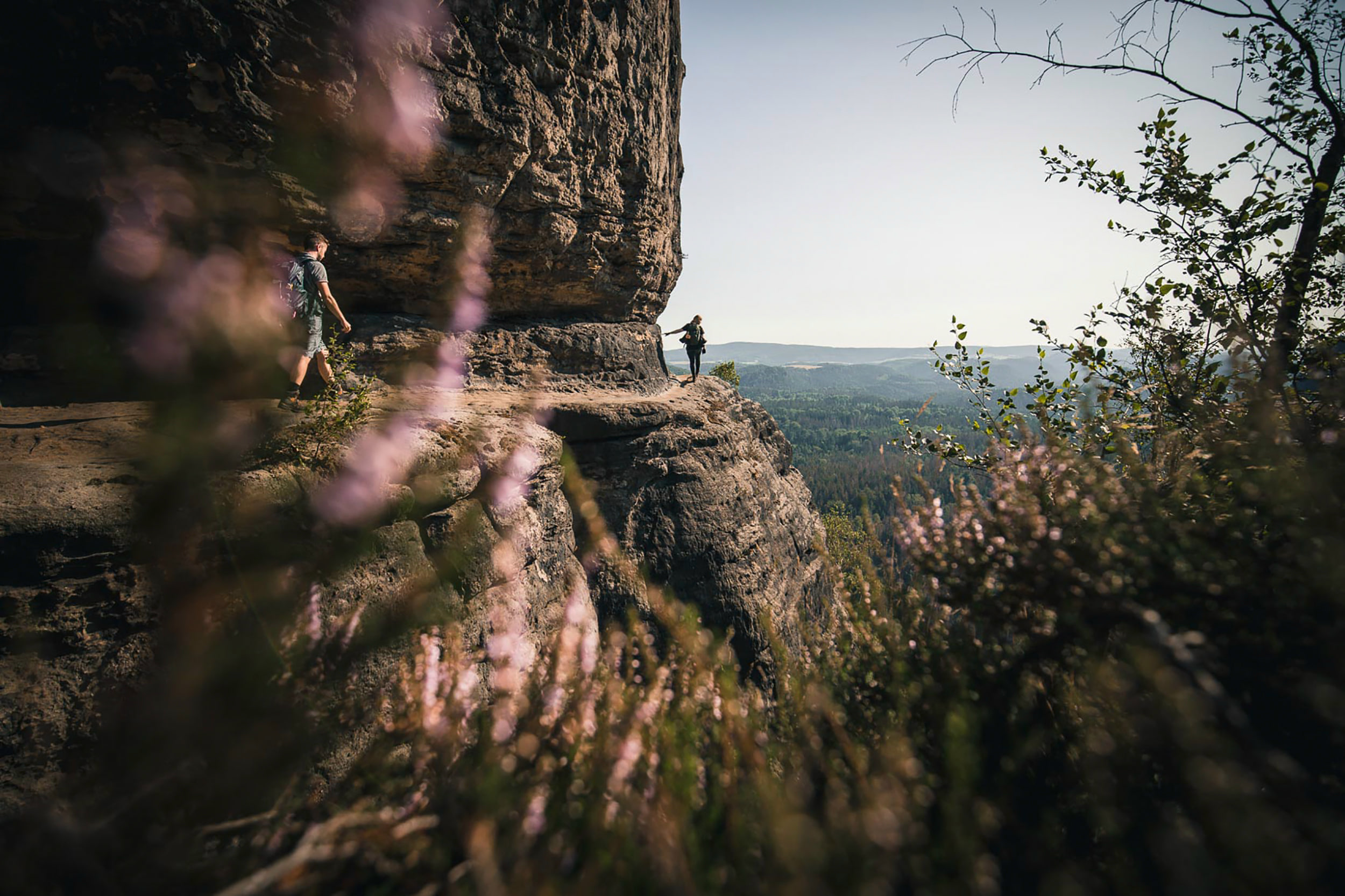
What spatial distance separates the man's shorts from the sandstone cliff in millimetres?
763

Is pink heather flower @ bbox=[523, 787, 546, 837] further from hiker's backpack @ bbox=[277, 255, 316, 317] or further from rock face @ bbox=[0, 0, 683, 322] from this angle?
rock face @ bbox=[0, 0, 683, 322]

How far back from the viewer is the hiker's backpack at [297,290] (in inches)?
257

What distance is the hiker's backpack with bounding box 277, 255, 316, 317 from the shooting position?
257 inches

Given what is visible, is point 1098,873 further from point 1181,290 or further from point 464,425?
point 464,425

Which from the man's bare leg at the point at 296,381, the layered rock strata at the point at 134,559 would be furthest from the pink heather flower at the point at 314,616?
the man's bare leg at the point at 296,381

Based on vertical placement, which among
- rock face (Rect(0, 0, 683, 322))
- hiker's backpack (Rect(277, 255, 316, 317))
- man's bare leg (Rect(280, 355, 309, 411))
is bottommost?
man's bare leg (Rect(280, 355, 309, 411))

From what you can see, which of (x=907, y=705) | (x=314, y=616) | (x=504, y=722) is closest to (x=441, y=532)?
(x=314, y=616)

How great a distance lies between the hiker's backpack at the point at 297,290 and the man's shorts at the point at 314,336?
113 mm

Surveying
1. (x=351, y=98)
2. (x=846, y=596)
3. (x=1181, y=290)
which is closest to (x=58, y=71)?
(x=351, y=98)

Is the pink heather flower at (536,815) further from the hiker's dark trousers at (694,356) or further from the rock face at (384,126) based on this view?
the hiker's dark trousers at (694,356)

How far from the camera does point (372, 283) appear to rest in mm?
8633

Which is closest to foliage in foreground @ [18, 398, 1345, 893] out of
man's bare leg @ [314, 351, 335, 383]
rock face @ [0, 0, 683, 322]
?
man's bare leg @ [314, 351, 335, 383]

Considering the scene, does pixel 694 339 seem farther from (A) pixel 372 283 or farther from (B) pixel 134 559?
(B) pixel 134 559

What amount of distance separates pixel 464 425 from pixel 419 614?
2361 millimetres
